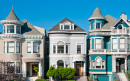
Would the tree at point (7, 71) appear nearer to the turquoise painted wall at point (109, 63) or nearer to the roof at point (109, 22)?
the turquoise painted wall at point (109, 63)

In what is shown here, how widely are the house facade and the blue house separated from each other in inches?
61.7

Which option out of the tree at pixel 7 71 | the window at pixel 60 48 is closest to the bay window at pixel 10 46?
the tree at pixel 7 71

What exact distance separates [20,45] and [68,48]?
7.84 m

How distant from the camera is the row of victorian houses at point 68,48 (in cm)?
3925

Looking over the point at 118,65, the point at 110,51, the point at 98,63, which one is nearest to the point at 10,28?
the point at 98,63

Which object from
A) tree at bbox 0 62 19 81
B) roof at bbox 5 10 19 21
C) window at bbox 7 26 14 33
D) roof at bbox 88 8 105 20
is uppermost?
roof at bbox 88 8 105 20

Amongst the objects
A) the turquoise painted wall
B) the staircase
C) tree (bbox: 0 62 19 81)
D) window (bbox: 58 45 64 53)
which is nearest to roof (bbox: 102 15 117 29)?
the turquoise painted wall

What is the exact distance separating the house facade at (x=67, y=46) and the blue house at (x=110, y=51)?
1.57 m

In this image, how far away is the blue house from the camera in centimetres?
4012

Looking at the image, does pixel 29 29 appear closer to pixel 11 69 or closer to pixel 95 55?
pixel 11 69

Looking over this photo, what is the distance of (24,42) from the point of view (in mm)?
40062

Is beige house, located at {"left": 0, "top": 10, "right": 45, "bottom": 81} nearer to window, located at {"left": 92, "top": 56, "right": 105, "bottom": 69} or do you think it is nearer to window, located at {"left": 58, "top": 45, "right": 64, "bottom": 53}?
window, located at {"left": 58, "top": 45, "right": 64, "bottom": 53}

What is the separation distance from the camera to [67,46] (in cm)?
4094

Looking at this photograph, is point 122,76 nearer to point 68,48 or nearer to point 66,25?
point 68,48
